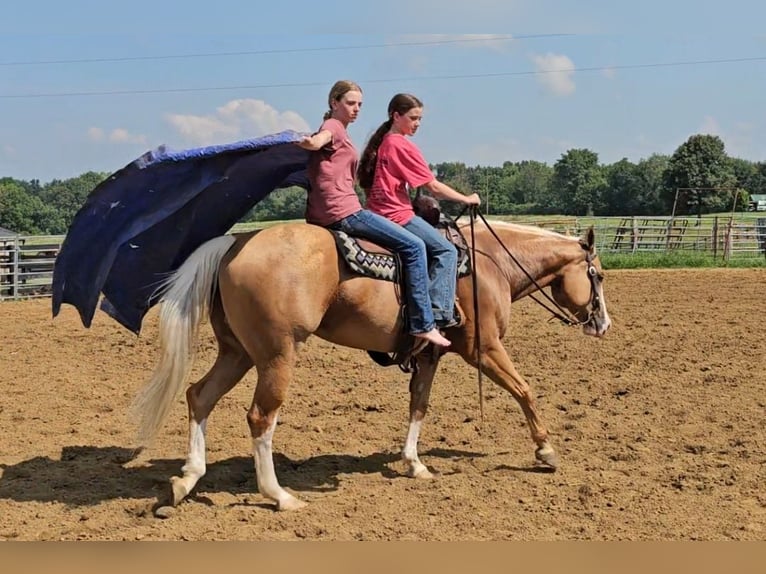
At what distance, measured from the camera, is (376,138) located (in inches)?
202

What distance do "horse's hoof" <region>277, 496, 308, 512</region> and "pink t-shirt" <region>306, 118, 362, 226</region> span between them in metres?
1.78

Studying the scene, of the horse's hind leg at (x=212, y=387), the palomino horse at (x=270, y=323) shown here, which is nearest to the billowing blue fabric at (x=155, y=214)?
the palomino horse at (x=270, y=323)

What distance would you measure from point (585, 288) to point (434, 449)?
1.83 m

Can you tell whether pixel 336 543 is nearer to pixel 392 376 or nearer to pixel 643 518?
pixel 643 518

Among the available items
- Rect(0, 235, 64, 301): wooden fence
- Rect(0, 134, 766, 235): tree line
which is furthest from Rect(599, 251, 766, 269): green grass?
Rect(0, 134, 766, 235): tree line

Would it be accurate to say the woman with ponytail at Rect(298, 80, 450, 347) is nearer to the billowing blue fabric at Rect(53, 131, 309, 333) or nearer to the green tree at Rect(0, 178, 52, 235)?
the billowing blue fabric at Rect(53, 131, 309, 333)

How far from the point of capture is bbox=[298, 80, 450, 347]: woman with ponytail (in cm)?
477

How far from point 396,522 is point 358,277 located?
1.55 meters

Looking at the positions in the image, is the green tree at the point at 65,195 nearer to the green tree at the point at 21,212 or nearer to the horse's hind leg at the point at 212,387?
the green tree at the point at 21,212

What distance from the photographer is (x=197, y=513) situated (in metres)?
4.61

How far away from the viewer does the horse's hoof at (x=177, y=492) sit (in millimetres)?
4684

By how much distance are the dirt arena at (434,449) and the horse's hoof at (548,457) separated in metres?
0.11

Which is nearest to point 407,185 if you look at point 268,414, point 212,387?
point 268,414

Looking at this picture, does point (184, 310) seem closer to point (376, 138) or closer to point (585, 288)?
point (376, 138)
